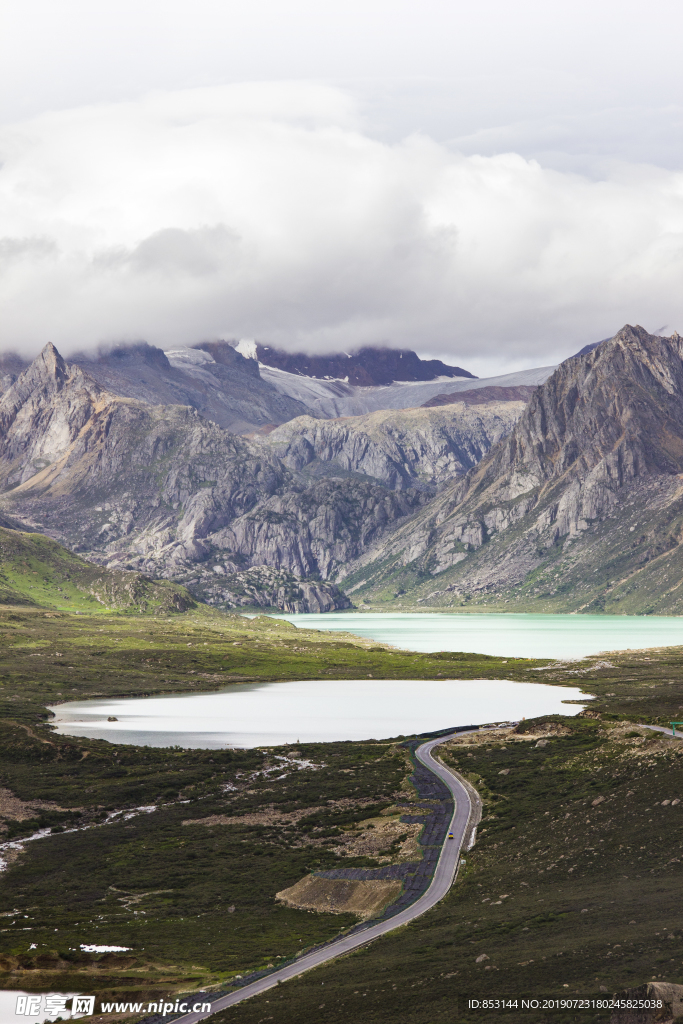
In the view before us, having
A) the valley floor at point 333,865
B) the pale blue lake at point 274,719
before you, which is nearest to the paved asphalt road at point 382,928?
the valley floor at point 333,865

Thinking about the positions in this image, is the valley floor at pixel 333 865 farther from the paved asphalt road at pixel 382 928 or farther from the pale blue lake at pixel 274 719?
the pale blue lake at pixel 274 719

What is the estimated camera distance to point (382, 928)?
57.7 meters

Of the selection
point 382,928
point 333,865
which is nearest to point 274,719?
point 333,865

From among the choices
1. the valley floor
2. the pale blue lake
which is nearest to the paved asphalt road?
the valley floor

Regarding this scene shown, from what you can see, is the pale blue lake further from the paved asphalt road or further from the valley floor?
the paved asphalt road

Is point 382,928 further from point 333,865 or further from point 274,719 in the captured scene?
point 274,719

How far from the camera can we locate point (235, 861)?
80250mm

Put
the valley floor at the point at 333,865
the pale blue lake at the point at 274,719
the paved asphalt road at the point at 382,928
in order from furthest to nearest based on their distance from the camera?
the pale blue lake at the point at 274,719
the paved asphalt road at the point at 382,928
the valley floor at the point at 333,865

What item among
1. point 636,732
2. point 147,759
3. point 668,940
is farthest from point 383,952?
point 147,759

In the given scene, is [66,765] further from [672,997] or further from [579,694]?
[579,694]

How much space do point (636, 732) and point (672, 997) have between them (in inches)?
3457

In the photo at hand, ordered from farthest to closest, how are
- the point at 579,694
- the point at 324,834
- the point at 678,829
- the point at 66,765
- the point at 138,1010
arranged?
the point at 579,694 < the point at 66,765 < the point at 324,834 < the point at 678,829 < the point at 138,1010

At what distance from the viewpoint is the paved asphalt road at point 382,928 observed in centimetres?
4544

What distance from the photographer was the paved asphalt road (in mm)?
45438
